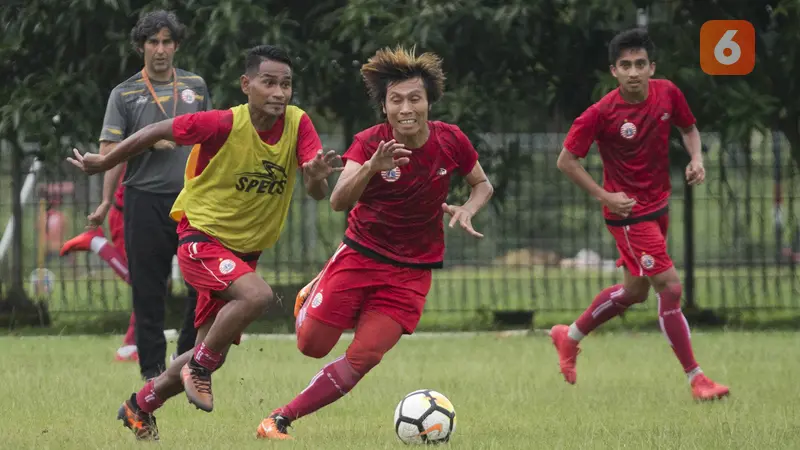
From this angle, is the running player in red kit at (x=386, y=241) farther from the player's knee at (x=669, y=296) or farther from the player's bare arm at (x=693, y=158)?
the player's knee at (x=669, y=296)

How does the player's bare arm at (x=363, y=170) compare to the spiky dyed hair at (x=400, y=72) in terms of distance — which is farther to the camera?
the spiky dyed hair at (x=400, y=72)

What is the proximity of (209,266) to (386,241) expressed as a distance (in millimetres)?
838

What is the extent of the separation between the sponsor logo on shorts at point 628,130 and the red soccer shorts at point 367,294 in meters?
2.58

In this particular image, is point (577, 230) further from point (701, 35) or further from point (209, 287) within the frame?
point (209, 287)

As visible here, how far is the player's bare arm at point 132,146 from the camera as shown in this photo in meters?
7.03

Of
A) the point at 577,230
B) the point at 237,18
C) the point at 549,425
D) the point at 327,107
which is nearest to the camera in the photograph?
the point at 549,425

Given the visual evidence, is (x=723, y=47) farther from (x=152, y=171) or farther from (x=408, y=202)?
(x=408, y=202)

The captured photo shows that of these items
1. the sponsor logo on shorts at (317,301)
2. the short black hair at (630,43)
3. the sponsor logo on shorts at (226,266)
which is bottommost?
the sponsor logo on shorts at (317,301)

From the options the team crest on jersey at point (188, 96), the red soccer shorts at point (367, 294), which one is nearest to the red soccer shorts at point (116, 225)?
the team crest on jersey at point (188, 96)

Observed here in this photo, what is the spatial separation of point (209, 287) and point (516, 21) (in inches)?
238

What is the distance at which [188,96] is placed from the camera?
9.16m

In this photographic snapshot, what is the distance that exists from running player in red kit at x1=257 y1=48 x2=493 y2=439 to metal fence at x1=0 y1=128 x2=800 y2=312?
20.4 ft

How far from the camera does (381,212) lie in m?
7.20

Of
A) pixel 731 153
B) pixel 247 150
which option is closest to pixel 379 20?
pixel 731 153
